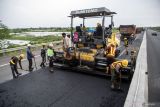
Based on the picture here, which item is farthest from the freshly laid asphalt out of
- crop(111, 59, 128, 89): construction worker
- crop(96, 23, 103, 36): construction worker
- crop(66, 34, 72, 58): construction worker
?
crop(96, 23, 103, 36): construction worker

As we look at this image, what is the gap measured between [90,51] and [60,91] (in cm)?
341

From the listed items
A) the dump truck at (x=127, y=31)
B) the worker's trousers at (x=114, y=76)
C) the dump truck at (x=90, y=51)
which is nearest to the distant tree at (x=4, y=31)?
the dump truck at (x=90, y=51)

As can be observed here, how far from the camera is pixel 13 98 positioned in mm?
6543

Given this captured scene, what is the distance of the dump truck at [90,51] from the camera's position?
942 cm

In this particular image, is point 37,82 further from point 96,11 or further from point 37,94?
point 96,11

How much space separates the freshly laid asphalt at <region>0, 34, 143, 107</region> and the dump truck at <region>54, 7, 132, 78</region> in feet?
1.49

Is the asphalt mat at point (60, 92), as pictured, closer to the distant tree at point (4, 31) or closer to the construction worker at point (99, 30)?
the construction worker at point (99, 30)

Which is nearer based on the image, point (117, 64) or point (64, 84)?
point (117, 64)

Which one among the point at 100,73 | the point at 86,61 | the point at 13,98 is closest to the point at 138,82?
the point at 100,73

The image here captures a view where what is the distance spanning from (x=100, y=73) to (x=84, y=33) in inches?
115

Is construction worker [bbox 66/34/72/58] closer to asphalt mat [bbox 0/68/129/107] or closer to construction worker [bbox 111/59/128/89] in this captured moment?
asphalt mat [bbox 0/68/129/107]

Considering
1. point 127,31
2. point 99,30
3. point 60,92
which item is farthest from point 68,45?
point 127,31

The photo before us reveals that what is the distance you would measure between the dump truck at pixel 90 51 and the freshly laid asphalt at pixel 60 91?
455 mm

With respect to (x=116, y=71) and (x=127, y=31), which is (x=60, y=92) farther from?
(x=127, y=31)
